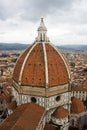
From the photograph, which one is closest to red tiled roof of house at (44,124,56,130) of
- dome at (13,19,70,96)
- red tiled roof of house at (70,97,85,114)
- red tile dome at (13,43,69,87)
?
dome at (13,19,70,96)

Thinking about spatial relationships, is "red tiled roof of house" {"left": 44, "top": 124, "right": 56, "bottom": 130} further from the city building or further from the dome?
the dome

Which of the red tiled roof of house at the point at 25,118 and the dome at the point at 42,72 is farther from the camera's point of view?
the dome at the point at 42,72

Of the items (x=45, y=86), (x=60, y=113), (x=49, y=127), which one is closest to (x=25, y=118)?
(x=49, y=127)

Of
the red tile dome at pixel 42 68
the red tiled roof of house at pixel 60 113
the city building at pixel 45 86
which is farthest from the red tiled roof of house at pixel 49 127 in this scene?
the red tile dome at pixel 42 68

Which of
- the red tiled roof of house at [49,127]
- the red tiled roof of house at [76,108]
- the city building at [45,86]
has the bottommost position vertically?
the red tiled roof of house at [49,127]

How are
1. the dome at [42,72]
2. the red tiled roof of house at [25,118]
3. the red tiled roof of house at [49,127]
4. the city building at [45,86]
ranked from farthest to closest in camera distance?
the dome at [42,72] → the city building at [45,86] → the red tiled roof of house at [49,127] → the red tiled roof of house at [25,118]

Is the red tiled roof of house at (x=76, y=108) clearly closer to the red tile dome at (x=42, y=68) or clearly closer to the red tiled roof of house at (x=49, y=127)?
the red tile dome at (x=42, y=68)

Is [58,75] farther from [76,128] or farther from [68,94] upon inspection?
[76,128]
